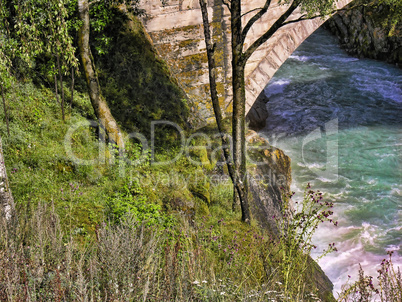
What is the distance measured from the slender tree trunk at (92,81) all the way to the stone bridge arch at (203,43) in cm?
271

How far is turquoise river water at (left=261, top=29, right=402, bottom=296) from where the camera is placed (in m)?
9.02

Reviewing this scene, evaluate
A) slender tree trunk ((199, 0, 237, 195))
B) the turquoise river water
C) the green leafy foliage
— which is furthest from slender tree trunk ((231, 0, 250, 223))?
the turquoise river water

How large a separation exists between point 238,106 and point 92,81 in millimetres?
2328

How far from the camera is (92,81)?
21.0 ft

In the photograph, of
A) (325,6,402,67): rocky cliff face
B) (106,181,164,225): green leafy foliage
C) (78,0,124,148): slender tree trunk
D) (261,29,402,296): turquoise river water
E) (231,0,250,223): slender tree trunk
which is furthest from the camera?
(325,6,402,67): rocky cliff face

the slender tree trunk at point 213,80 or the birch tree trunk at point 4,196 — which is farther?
the slender tree trunk at point 213,80

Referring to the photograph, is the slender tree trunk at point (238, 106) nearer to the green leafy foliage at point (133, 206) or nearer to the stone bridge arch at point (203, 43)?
the green leafy foliage at point (133, 206)

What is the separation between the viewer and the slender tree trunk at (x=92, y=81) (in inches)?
237

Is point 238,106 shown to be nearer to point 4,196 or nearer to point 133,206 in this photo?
point 133,206

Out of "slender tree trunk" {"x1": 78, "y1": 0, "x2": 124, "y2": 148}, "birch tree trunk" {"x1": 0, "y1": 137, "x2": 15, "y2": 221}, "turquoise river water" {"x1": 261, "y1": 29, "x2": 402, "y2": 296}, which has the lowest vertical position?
"turquoise river water" {"x1": 261, "y1": 29, "x2": 402, "y2": 296}

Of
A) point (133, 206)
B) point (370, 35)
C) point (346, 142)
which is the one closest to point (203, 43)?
point (133, 206)

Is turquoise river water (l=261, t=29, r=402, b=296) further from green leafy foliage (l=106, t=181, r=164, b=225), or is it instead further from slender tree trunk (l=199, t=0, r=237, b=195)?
green leafy foliage (l=106, t=181, r=164, b=225)

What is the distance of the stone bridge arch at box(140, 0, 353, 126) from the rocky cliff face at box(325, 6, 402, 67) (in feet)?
34.2

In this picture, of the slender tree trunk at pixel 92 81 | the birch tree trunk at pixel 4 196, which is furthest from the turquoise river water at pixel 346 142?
the birch tree trunk at pixel 4 196
